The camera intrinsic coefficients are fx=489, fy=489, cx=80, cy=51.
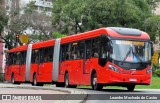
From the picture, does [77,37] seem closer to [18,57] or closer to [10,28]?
[18,57]

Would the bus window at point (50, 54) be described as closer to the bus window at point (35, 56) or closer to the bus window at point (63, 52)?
the bus window at point (63, 52)

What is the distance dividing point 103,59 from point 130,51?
4.40 ft

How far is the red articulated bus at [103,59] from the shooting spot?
23078 millimetres

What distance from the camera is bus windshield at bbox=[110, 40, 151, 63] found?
23.1 meters

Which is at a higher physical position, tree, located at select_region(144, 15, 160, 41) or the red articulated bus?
tree, located at select_region(144, 15, 160, 41)

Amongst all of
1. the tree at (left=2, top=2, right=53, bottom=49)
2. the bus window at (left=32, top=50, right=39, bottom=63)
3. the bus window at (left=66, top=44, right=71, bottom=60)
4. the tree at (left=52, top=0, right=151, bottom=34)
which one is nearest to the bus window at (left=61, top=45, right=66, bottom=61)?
the bus window at (left=66, top=44, right=71, bottom=60)

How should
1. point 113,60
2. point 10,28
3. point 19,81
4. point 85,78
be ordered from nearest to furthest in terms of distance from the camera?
point 113,60 → point 85,78 → point 19,81 → point 10,28

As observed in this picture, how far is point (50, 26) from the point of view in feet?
219

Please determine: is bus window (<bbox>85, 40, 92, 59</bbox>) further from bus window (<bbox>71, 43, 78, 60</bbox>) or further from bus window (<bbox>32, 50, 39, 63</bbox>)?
bus window (<bbox>32, 50, 39, 63</bbox>)

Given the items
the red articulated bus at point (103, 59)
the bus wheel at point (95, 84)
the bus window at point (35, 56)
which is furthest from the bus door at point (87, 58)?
the bus window at point (35, 56)

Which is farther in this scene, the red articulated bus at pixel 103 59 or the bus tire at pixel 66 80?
the bus tire at pixel 66 80

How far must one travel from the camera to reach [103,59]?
23359mm

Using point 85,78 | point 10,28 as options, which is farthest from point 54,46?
point 10,28

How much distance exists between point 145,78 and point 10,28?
42.7m
